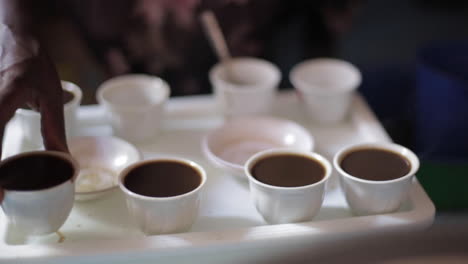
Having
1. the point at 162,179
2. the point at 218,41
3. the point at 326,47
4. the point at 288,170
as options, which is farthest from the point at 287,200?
the point at 326,47

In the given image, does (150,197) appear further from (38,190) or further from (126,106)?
(126,106)

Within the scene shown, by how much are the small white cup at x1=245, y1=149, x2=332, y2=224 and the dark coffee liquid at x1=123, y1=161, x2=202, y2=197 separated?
0.08 metres

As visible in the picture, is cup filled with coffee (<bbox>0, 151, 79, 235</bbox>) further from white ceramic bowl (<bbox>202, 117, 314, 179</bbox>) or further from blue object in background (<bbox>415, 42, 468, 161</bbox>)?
blue object in background (<bbox>415, 42, 468, 161</bbox>)

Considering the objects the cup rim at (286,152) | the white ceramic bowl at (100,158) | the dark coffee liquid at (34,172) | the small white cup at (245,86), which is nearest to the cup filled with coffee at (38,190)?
the dark coffee liquid at (34,172)

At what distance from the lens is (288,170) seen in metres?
0.86

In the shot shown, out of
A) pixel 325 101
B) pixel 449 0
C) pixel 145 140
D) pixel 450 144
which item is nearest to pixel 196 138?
pixel 145 140

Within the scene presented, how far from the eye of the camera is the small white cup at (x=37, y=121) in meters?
0.95

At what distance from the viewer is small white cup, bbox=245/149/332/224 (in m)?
0.80

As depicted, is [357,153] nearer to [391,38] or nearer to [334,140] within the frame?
[334,140]

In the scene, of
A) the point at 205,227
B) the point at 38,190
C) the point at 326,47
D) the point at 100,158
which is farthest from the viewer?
the point at 326,47

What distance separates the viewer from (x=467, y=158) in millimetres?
1116

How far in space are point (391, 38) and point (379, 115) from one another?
0.16m

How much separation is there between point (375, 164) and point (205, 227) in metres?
0.24

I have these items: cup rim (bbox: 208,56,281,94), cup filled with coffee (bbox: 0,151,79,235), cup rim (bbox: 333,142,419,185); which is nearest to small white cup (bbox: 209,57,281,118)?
cup rim (bbox: 208,56,281,94)
